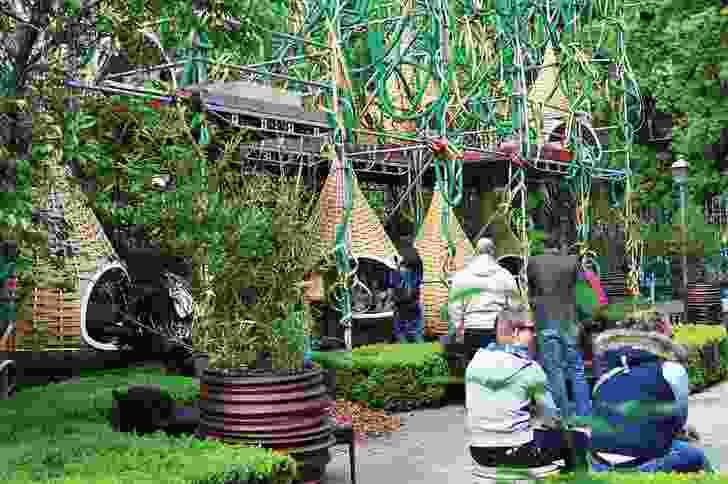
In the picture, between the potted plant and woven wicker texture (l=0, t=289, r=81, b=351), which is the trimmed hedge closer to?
the potted plant

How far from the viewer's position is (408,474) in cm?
668

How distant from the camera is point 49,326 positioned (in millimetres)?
7633

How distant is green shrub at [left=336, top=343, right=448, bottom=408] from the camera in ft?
30.2

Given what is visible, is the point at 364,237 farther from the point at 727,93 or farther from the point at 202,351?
the point at 727,93

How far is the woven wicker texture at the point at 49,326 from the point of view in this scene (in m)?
7.47

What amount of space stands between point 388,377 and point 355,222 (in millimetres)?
2320

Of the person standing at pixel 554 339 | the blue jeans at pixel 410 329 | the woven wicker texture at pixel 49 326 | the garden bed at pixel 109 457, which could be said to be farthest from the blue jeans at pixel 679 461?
the blue jeans at pixel 410 329

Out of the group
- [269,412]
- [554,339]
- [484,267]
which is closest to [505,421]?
[269,412]

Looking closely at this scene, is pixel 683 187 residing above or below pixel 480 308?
above

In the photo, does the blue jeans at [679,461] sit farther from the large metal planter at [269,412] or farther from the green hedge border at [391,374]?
the green hedge border at [391,374]

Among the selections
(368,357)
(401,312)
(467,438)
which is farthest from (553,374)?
(401,312)

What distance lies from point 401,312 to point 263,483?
28.4 ft

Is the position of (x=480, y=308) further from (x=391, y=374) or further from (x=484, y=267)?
(x=391, y=374)

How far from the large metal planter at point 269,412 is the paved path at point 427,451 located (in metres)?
1.30
